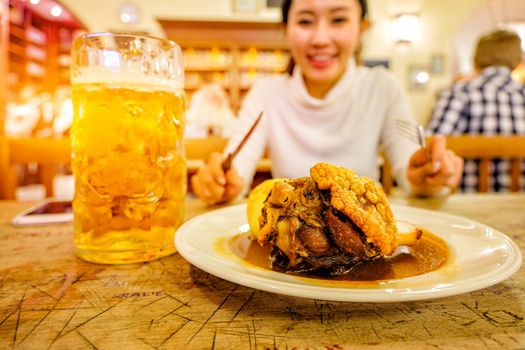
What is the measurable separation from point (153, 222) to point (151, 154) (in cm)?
12

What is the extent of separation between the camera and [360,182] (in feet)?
1.69

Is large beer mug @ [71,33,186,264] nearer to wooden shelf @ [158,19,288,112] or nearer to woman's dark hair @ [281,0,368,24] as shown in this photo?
woman's dark hair @ [281,0,368,24]

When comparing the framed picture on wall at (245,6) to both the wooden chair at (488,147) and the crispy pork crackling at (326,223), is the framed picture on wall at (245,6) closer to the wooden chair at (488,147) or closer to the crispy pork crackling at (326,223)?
the wooden chair at (488,147)

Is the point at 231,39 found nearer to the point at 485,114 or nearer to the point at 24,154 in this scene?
the point at 485,114

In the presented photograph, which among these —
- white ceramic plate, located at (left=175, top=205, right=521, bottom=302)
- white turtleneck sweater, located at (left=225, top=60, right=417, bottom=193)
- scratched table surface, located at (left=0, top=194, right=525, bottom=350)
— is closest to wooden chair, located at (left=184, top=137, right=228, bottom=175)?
white turtleneck sweater, located at (left=225, top=60, right=417, bottom=193)

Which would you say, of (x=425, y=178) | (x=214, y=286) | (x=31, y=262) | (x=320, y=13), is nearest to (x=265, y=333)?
(x=214, y=286)

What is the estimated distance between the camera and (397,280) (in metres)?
0.45

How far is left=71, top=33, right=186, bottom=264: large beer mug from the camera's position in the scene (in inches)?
24.8

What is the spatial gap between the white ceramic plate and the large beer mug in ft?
0.33

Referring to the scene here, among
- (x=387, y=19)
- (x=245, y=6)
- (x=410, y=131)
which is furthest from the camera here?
Result: (x=387, y=19)

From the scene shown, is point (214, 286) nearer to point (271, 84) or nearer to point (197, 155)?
point (197, 155)

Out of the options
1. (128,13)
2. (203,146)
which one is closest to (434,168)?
(203,146)

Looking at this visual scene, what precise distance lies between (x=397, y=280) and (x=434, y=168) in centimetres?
80

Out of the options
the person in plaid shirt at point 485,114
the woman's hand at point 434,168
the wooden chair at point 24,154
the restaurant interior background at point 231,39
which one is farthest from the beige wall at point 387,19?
the woman's hand at point 434,168
